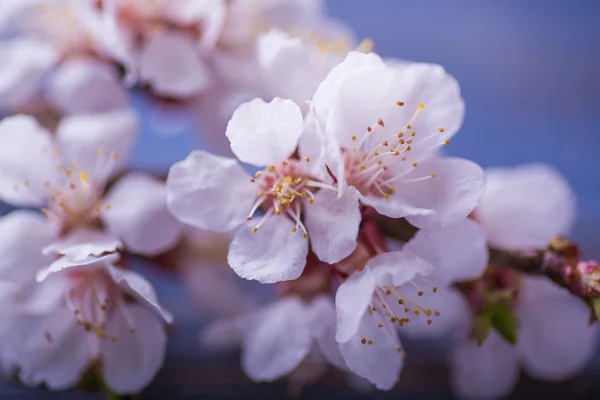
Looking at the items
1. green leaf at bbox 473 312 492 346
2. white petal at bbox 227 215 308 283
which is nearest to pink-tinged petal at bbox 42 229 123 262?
white petal at bbox 227 215 308 283

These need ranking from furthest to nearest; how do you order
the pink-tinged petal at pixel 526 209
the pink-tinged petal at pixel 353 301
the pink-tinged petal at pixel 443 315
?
the pink-tinged petal at pixel 526 209 → the pink-tinged petal at pixel 443 315 → the pink-tinged petal at pixel 353 301

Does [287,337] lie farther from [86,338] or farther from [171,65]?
[171,65]

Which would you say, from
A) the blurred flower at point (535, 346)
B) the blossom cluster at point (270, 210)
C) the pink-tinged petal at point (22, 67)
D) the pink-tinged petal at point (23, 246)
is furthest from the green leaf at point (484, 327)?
the pink-tinged petal at point (22, 67)

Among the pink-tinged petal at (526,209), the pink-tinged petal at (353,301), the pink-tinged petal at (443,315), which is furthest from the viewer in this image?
the pink-tinged petal at (526,209)

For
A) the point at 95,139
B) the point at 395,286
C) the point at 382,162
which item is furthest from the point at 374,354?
the point at 95,139

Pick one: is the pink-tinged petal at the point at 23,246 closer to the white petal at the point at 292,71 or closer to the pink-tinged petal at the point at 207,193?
the pink-tinged petal at the point at 207,193

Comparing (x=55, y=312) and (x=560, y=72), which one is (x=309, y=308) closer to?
(x=55, y=312)
